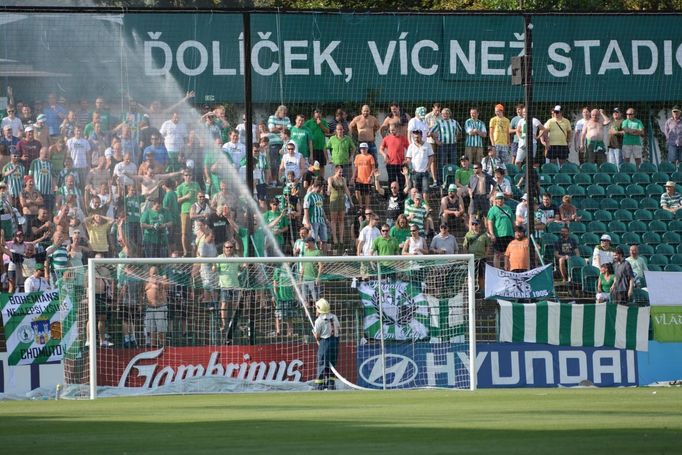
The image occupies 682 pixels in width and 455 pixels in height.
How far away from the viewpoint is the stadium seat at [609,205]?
2580 cm

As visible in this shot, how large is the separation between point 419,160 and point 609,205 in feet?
14.4

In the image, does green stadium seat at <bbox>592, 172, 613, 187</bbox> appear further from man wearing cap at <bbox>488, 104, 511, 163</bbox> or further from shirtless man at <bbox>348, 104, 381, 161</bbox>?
shirtless man at <bbox>348, 104, 381, 161</bbox>

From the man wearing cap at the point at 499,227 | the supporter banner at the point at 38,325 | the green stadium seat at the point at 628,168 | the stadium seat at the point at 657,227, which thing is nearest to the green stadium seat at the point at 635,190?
the green stadium seat at the point at 628,168

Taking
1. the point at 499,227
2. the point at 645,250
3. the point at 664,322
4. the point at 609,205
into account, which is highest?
the point at 609,205

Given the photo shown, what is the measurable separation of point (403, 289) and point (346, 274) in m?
1.06

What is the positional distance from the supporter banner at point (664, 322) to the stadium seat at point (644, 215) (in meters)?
4.44

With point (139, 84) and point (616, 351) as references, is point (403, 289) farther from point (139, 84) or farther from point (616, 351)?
point (139, 84)

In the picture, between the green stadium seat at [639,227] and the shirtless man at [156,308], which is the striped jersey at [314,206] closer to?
the shirtless man at [156,308]

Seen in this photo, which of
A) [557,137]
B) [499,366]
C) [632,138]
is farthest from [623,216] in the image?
[499,366]

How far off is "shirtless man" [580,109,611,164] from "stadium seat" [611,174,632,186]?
21.7 inches

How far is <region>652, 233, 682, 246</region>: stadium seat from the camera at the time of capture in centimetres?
2491

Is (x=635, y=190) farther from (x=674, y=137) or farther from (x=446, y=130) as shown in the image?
(x=446, y=130)

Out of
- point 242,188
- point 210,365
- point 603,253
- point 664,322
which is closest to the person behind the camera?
point 210,365

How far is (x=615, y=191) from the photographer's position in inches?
1023
